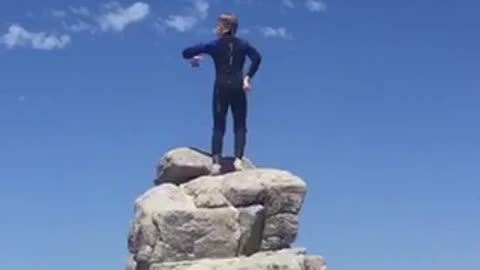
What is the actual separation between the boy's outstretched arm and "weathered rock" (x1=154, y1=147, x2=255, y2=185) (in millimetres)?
2405

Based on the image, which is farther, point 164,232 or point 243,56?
point 243,56

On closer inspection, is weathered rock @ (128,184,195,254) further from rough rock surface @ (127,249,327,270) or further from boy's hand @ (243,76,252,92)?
boy's hand @ (243,76,252,92)

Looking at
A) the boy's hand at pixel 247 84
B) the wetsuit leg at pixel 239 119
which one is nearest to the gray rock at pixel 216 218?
the wetsuit leg at pixel 239 119

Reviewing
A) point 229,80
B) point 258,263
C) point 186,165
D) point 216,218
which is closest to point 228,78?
point 229,80

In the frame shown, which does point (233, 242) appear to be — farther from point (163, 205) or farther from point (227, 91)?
point (227, 91)

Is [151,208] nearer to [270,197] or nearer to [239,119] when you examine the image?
[270,197]

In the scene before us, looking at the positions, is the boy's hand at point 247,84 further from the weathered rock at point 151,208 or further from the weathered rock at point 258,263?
the weathered rock at point 258,263

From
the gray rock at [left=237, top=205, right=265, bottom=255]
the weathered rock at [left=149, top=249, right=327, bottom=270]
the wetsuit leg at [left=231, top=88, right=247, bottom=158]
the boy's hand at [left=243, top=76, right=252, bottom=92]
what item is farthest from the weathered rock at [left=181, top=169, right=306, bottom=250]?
the boy's hand at [left=243, top=76, right=252, bottom=92]

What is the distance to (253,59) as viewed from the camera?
29.1 m

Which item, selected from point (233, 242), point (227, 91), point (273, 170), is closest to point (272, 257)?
point (233, 242)

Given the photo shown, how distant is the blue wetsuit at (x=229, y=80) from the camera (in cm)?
2895

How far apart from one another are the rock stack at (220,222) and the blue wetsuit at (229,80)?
855mm

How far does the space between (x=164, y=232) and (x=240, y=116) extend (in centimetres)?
426

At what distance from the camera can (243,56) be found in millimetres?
29109
